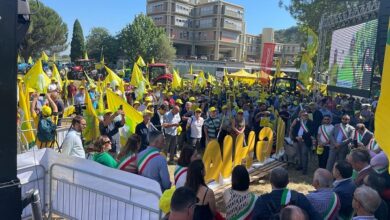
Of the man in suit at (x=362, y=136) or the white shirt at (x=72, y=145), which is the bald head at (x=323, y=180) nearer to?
the white shirt at (x=72, y=145)

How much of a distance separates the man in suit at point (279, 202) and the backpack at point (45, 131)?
16.3 ft

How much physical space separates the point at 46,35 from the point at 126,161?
54.9 meters

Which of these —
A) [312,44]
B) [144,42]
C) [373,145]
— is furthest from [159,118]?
[144,42]

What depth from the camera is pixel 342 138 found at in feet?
26.8

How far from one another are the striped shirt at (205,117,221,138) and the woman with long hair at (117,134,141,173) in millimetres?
4498

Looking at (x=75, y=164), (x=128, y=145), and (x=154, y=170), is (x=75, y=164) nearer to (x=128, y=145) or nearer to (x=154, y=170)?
(x=128, y=145)

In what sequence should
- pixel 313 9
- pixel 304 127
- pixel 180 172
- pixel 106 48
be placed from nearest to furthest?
pixel 180 172 < pixel 304 127 < pixel 313 9 < pixel 106 48

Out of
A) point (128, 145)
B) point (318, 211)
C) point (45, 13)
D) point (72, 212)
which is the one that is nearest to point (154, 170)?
point (128, 145)

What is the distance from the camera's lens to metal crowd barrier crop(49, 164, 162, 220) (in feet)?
13.9

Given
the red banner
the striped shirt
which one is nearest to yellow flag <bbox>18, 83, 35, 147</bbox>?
the striped shirt

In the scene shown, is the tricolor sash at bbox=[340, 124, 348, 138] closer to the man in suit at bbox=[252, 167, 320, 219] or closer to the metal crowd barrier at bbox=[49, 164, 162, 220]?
the man in suit at bbox=[252, 167, 320, 219]

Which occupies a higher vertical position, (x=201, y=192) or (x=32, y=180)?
(x=201, y=192)

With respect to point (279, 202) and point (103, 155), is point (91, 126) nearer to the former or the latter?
point (103, 155)

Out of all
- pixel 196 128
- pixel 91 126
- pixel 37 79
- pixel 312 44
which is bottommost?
pixel 196 128
